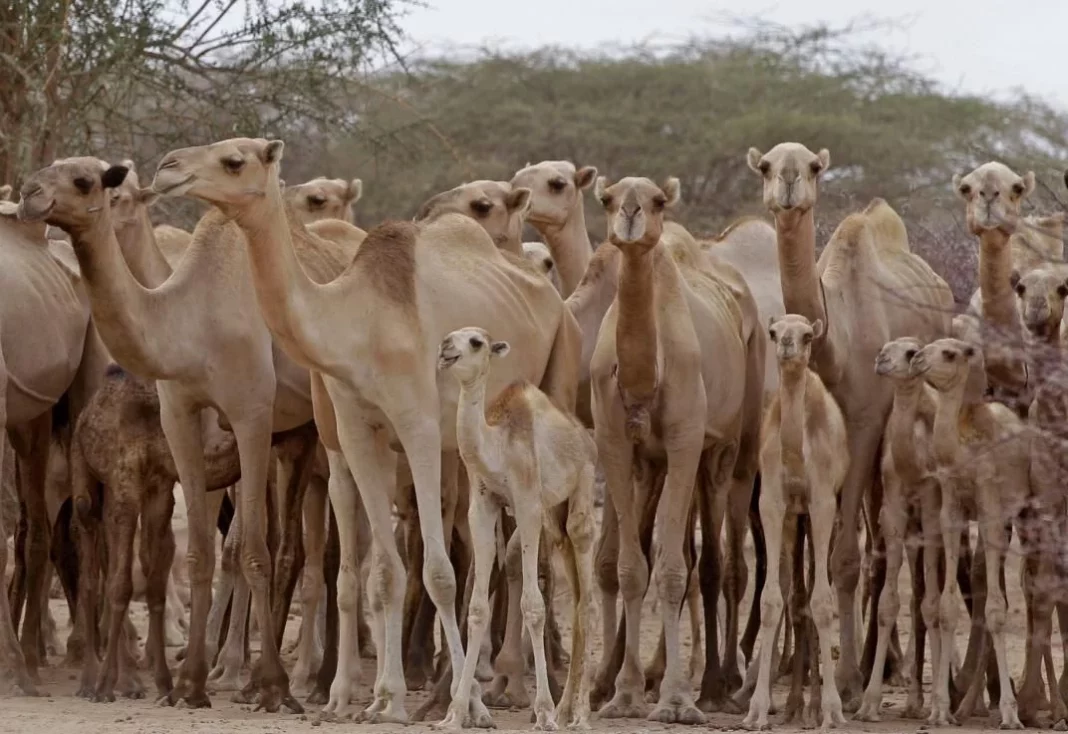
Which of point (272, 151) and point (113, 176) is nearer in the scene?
point (272, 151)

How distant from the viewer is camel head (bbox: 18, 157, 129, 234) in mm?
9023

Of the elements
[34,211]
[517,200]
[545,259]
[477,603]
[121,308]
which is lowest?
[477,603]

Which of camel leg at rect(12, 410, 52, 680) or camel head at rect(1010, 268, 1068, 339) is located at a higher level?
camel head at rect(1010, 268, 1068, 339)

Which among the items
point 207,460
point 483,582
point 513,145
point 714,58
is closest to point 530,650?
point 207,460

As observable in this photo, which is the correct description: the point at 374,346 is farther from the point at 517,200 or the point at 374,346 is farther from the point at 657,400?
the point at 517,200

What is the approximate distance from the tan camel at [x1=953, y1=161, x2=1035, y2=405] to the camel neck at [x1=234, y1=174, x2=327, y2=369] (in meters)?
3.12

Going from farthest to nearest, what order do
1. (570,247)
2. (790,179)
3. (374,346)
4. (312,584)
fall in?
(570,247) → (312,584) → (790,179) → (374,346)

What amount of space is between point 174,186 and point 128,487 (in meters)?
1.92

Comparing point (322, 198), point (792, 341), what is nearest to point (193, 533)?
point (792, 341)

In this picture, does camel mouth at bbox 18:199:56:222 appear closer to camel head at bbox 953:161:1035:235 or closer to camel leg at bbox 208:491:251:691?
camel leg at bbox 208:491:251:691

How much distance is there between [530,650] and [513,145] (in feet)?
48.3

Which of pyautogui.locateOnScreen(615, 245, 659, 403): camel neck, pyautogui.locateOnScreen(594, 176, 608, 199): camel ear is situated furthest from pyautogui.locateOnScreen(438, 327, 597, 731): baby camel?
pyautogui.locateOnScreen(594, 176, 608, 199): camel ear

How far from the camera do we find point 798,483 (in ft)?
31.1

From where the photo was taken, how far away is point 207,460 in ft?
33.5
